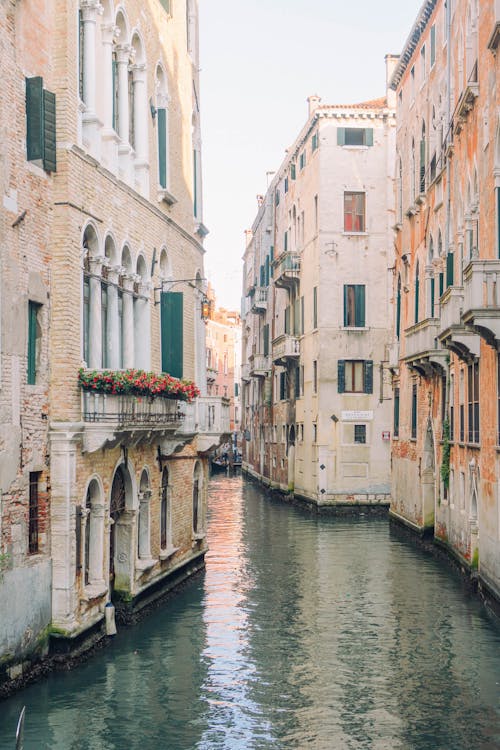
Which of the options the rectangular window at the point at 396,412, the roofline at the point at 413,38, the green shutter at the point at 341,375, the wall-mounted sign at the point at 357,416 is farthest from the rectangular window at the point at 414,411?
the roofline at the point at 413,38

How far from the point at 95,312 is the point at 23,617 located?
4671 mm

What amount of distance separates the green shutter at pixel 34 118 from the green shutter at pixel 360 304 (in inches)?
1041

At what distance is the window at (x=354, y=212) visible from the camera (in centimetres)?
3934

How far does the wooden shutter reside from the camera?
38969mm

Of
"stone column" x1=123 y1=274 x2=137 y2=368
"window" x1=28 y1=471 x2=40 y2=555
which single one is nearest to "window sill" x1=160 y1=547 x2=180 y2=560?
"stone column" x1=123 y1=274 x2=137 y2=368

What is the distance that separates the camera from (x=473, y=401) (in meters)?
21.9

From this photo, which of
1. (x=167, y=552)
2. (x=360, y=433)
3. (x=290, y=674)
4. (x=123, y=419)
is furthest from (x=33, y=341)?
(x=360, y=433)

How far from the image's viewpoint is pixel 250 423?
66.6 metres

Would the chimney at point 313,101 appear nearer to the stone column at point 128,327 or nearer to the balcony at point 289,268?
the balcony at point 289,268

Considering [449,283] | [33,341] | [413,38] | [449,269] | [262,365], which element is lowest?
[33,341]

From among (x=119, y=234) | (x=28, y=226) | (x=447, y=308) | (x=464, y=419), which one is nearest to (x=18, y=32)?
(x=28, y=226)

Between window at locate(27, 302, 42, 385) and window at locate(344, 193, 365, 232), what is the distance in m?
26.6

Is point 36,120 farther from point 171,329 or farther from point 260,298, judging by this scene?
point 260,298

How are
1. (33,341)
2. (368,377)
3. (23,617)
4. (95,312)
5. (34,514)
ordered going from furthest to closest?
(368,377), (95,312), (33,341), (34,514), (23,617)
